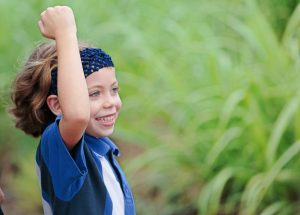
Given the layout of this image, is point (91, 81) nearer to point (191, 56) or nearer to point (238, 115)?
point (238, 115)

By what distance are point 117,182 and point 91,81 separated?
32 cm

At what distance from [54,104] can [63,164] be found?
0.24m

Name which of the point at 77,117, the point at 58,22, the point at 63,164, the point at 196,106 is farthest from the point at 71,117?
the point at 196,106

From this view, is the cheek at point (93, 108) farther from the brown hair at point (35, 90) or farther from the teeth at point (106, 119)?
the brown hair at point (35, 90)

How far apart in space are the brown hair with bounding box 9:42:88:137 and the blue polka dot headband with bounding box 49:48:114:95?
0.02 m

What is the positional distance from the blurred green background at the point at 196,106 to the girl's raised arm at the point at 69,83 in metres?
1.88

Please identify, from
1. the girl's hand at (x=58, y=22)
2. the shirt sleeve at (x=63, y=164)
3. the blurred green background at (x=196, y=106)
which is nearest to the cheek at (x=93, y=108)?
the shirt sleeve at (x=63, y=164)

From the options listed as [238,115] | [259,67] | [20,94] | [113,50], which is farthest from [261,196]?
[20,94]

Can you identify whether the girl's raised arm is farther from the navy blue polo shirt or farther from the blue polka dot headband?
the blue polka dot headband

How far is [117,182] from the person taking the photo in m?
2.72

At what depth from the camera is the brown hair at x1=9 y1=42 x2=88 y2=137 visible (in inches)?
107

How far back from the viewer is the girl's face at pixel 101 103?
267 centimetres

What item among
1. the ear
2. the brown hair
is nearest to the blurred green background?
the brown hair

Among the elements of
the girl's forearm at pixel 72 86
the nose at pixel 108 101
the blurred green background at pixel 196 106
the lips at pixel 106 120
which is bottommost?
the blurred green background at pixel 196 106
